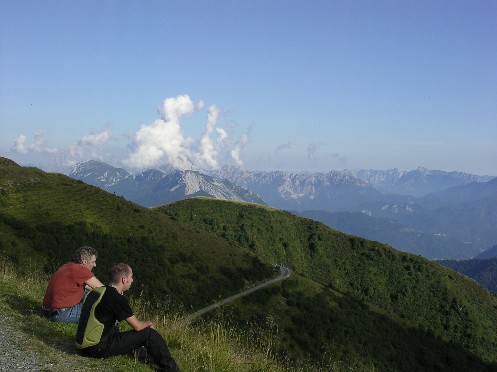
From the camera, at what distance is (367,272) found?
11094cm

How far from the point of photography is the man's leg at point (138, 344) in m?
8.27

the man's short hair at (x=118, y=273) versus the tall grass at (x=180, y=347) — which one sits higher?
the man's short hair at (x=118, y=273)

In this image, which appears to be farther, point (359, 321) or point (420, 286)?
point (420, 286)

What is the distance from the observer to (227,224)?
117062mm

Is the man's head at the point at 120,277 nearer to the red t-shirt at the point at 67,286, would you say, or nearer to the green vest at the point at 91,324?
the green vest at the point at 91,324

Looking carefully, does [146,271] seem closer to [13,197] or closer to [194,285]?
[194,285]

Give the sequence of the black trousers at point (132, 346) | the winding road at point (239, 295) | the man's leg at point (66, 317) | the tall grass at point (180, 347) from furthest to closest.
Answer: the winding road at point (239, 295)
the man's leg at point (66, 317)
the tall grass at point (180, 347)
the black trousers at point (132, 346)

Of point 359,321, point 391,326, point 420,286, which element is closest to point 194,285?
point 359,321

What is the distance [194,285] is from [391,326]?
36220 millimetres

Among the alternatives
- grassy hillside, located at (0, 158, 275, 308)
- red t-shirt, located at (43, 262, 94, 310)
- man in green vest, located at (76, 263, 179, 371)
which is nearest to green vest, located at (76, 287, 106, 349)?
man in green vest, located at (76, 263, 179, 371)

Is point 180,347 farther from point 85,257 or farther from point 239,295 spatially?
point 239,295

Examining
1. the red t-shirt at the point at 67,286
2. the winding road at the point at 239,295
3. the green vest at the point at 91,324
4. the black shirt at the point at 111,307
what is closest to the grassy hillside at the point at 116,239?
the winding road at the point at 239,295

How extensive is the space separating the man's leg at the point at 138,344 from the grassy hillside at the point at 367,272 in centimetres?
6743

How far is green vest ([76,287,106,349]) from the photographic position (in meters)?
8.11
